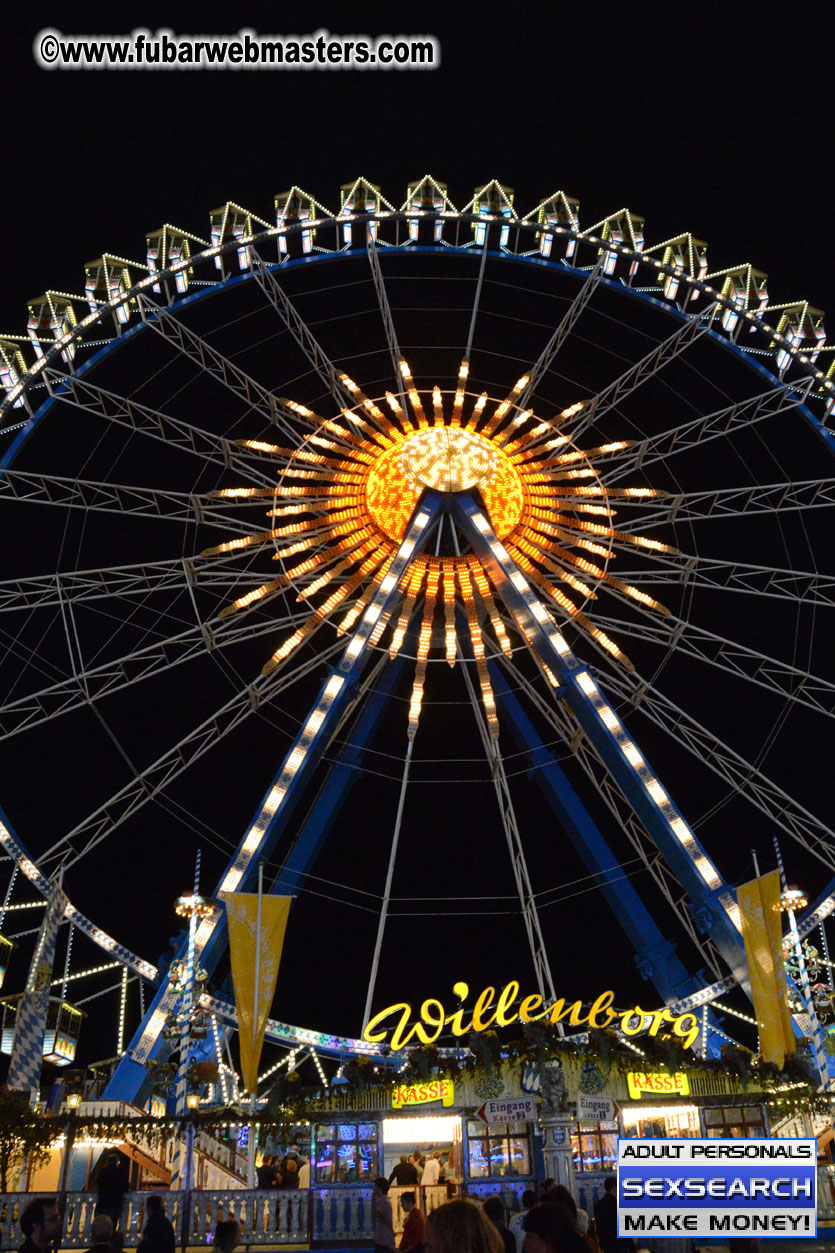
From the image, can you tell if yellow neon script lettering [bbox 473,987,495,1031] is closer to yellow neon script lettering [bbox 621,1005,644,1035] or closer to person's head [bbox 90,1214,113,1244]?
yellow neon script lettering [bbox 621,1005,644,1035]

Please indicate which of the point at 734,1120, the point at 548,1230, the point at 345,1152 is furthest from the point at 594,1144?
the point at 548,1230

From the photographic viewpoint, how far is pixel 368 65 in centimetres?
1841

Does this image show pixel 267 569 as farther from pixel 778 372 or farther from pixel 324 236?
pixel 778 372

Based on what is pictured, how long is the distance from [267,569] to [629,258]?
36.8ft

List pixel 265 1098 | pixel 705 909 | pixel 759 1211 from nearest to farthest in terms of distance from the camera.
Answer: pixel 759 1211
pixel 265 1098
pixel 705 909

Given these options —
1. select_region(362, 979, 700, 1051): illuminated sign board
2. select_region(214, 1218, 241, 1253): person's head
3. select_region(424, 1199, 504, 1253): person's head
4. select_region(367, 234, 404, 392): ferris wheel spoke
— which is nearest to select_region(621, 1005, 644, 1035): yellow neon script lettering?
select_region(362, 979, 700, 1051): illuminated sign board

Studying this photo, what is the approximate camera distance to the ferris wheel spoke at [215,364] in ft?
76.1

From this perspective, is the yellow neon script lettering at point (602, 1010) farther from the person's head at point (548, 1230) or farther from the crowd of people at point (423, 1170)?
the person's head at point (548, 1230)

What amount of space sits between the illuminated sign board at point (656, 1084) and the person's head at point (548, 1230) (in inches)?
568

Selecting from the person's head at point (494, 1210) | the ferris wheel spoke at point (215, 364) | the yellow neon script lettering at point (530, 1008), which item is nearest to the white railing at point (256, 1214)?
the person's head at point (494, 1210)

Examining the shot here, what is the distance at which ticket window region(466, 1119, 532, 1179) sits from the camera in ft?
59.2

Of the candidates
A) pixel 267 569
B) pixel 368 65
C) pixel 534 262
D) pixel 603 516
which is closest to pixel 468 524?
pixel 603 516

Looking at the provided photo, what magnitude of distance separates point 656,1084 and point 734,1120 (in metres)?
1.62

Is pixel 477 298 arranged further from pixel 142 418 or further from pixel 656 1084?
pixel 656 1084
